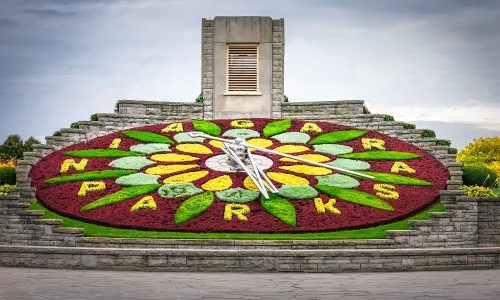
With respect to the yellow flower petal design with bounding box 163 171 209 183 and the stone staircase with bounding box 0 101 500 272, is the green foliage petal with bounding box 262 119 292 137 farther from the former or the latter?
the yellow flower petal design with bounding box 163 171 209 183

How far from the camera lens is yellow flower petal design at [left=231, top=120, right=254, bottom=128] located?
3014 cm

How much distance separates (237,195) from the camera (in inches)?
911

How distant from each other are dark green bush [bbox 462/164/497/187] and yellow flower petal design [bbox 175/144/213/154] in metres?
8.08

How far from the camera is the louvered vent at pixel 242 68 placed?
3209 centimetres

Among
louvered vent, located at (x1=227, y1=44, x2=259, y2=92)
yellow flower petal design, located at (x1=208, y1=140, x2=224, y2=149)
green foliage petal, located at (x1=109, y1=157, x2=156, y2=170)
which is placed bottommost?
green foliage petal, located at (x1=109, y1=157, x2=156, y2=170)

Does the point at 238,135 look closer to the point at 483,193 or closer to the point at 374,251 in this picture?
the point at 483,193

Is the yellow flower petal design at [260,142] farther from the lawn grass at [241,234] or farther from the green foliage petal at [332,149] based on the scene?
the lawn grass at [241,234]

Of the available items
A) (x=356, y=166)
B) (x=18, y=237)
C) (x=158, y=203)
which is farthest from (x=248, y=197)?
(x=18, y=237)

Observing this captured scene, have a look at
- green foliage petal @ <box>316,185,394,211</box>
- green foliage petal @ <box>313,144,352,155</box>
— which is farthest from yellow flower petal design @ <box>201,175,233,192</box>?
green foliage petal @ <box>313,144,352,155</box>

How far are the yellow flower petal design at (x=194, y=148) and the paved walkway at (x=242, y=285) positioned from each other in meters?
10.3

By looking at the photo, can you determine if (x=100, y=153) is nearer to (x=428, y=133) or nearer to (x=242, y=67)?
(x=242, y=67)

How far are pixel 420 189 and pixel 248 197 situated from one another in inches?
202

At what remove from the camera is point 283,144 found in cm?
2792

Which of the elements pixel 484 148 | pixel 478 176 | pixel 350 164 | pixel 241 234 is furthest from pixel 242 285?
pixel 484 148
